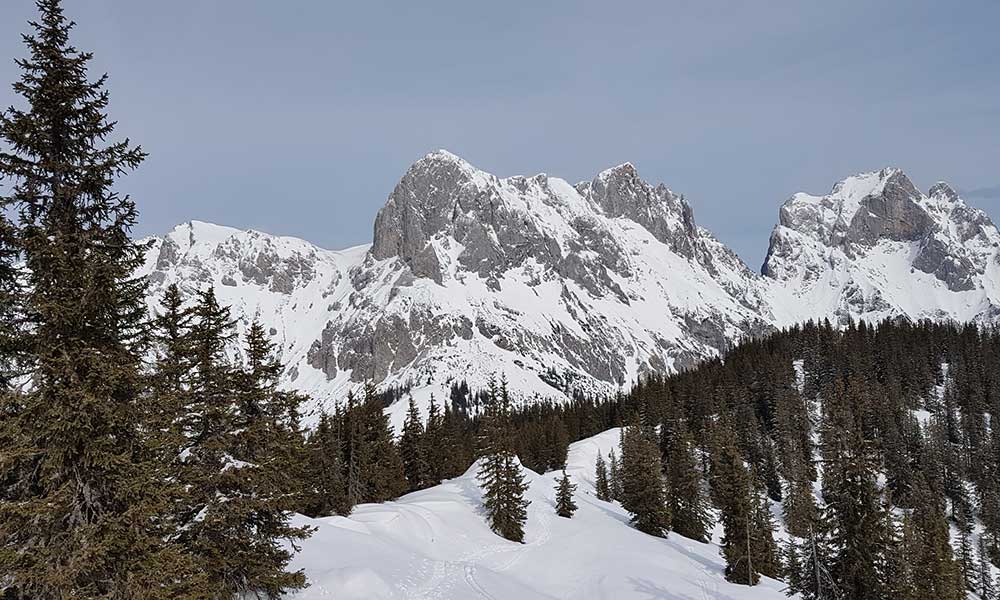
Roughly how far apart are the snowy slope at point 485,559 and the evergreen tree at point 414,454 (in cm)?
994

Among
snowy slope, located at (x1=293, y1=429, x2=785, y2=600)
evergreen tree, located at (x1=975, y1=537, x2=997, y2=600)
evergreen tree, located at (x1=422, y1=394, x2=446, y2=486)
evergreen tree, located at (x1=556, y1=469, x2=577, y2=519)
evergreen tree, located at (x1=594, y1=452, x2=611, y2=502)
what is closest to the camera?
snowy slope, located at (x1=293, y1=429, x2=785, y2=600)

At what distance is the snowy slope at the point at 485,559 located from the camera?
29688 millimetres

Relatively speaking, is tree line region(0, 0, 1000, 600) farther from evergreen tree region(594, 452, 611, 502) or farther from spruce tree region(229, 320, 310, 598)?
evergreen tree region(594, 452, 611, 502)

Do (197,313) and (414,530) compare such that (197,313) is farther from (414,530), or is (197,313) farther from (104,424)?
(414,530)

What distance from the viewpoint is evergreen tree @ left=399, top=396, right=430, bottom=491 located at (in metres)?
72.7

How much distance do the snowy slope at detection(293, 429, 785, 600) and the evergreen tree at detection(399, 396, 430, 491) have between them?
32.6ft

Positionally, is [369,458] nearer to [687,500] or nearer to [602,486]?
[687,500]

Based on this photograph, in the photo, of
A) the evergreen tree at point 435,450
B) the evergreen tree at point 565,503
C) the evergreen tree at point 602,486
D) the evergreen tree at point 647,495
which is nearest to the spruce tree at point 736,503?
the evergreen tree at point 647,495

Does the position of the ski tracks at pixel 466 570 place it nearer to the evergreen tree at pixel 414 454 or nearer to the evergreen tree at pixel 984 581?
the evergreen tree at pixel 414 454

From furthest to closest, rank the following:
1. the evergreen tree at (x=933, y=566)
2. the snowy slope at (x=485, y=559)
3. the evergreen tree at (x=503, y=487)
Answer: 1. the evergreen tree at (x=503, y=487)
2. the evergreen tree at (x=933, y=566)
3. the snowy slope at (x=485, y=559)

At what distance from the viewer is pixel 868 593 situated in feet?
94.9

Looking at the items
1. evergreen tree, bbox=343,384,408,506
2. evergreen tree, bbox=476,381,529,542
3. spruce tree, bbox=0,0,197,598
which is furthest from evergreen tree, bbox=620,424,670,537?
spruce tree, bbox=0,0,197,598

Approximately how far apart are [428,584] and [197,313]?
1901cm

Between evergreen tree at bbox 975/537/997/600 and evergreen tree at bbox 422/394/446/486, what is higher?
evergreen tree at bbox 422/394/446/486
